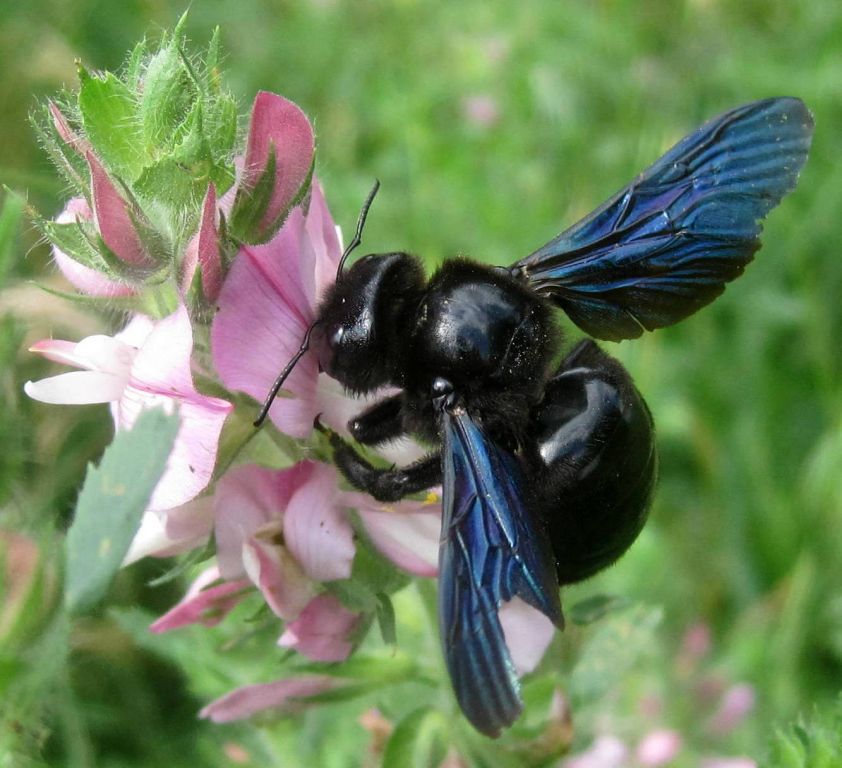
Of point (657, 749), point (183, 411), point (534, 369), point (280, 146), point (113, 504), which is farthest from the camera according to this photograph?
point (657, 749)

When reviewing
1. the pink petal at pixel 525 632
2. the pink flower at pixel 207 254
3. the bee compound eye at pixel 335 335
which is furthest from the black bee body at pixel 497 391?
the pink flower at pixel 207 254

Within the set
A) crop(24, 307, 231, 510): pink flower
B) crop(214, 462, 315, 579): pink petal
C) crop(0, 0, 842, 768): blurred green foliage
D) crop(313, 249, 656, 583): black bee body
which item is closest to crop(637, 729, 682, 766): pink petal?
crop(0, 0, 842, 768): blurred green foliage

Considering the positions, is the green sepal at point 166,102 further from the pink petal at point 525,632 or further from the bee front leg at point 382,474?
the pink petal at point 525,632

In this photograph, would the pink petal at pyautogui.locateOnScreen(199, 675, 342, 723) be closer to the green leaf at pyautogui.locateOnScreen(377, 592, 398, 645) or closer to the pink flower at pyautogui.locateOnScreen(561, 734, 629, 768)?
the green leaf at pyautogui.locateOnScreen(377, 592, 398, 645)

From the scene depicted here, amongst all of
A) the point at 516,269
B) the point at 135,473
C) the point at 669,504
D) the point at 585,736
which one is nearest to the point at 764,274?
the point at 669,504

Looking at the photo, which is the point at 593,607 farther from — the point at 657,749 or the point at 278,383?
the point at 657,749

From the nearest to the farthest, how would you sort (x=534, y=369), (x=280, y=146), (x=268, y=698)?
(x=280, y=146), (x=534, y=369), (x=268, y=698)

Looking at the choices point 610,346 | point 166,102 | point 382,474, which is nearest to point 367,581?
point 382,474
